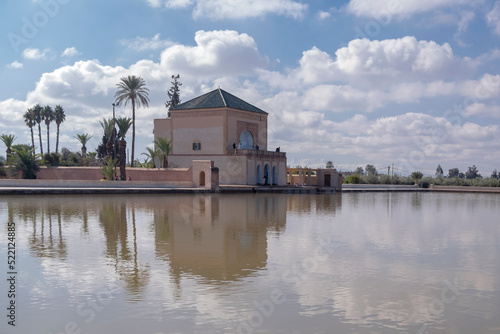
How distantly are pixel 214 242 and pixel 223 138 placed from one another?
2818 centimetres

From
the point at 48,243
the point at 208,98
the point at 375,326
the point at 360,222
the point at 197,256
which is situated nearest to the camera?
the point at 375,326

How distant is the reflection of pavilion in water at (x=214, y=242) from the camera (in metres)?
8.21

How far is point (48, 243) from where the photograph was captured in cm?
1035

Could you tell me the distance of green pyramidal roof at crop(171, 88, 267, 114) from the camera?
39656mm

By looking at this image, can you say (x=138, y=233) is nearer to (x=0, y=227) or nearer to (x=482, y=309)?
(x=0, y=227)

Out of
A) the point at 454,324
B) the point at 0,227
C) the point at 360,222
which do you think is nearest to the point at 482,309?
the point at 454,324

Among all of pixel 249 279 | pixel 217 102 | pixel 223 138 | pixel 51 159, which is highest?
pixel 217 102

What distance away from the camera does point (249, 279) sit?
24.7 ft

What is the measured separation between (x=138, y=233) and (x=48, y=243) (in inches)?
90.2

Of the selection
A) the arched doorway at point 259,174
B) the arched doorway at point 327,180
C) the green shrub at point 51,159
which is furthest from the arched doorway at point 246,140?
the green shrub at point 51,159

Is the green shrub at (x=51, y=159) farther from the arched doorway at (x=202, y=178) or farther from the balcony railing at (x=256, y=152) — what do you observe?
the balcony railing at (x=256, y=152)

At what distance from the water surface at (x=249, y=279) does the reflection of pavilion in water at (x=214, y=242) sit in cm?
4

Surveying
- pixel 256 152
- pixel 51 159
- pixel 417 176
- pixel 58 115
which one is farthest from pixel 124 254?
pixel 58 115

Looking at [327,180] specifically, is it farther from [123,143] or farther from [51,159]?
[51,159]
